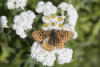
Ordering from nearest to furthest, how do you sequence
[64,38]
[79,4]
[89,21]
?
[64,38]
[79,4]
[89,21]

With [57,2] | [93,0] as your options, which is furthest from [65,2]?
[93,0]

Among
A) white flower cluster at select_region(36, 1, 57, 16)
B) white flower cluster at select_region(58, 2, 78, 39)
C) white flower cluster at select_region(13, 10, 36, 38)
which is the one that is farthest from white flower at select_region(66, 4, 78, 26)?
white flower cluster at select_region(13, 10, 36, 38)

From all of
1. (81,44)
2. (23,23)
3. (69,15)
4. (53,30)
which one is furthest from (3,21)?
(81,44)

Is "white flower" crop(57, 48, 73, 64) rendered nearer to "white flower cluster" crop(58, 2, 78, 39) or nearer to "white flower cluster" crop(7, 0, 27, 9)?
"white flower cluster" crop(58, 2, 78, 39)

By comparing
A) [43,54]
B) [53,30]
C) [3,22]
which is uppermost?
[3,22]

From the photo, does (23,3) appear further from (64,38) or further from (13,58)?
(13,58)

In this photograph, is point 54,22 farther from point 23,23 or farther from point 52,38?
point 23,23

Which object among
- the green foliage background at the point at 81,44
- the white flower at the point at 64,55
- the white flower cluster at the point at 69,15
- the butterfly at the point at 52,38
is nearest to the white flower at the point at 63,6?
the white flower cluster at the point at 69,15
